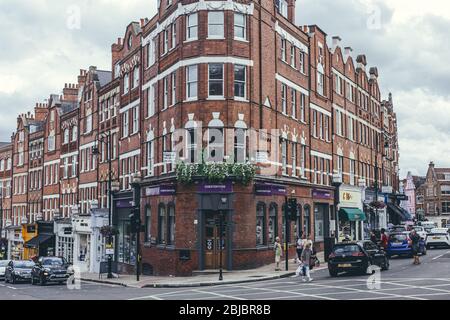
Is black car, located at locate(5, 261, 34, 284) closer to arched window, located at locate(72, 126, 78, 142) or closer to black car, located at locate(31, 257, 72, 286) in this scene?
black car, located at locate(31, 257, 72, 286)

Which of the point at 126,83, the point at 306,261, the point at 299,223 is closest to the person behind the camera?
the point at 306,261

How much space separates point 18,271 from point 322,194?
2133cm

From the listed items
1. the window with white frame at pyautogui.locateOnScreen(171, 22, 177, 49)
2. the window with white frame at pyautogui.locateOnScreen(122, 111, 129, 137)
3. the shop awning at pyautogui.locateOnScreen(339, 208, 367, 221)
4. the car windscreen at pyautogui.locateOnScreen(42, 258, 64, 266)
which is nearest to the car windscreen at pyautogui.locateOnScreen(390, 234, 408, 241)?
the shop awning at pyautogui.locateOnScreen(339, 208, 367, 221)

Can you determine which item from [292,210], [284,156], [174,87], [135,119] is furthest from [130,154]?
[292,210]

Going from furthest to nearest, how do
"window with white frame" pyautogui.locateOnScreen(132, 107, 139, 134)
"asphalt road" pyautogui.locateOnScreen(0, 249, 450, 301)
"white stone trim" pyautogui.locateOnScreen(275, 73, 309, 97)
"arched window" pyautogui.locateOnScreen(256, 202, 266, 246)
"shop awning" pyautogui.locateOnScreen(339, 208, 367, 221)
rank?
"shop awning" pyautogui.locateOnScreen(339, 208, 367, 221) → "window with white frame" pyautogui.locateOnScreen(132, 107, 139, 134) → "white stone trim" pyautogui.locateOnScreen(275, 73, 309, 97) → "arched window" pyautogui.locateOnScreen(256, 202, 266, 246) → "asphalt road" pyautogui.locateOnScreen(0, 249, 450, 301)

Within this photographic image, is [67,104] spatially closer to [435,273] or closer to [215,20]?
[215,20]

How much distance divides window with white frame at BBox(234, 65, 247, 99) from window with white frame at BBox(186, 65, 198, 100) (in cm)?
218

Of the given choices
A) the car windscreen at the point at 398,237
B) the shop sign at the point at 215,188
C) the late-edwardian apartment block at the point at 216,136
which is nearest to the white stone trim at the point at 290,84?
the late-edwardian apartment block at the point at 216,136

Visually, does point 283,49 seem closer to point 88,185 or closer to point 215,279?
point 215,279

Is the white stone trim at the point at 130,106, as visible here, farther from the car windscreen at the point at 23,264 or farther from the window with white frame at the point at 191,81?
the car windscreen at the point at 23,264

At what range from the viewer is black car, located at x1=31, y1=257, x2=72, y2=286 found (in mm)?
32062

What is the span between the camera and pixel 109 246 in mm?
32812

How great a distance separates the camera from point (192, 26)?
32.3 meters

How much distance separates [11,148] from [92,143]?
2649cm
